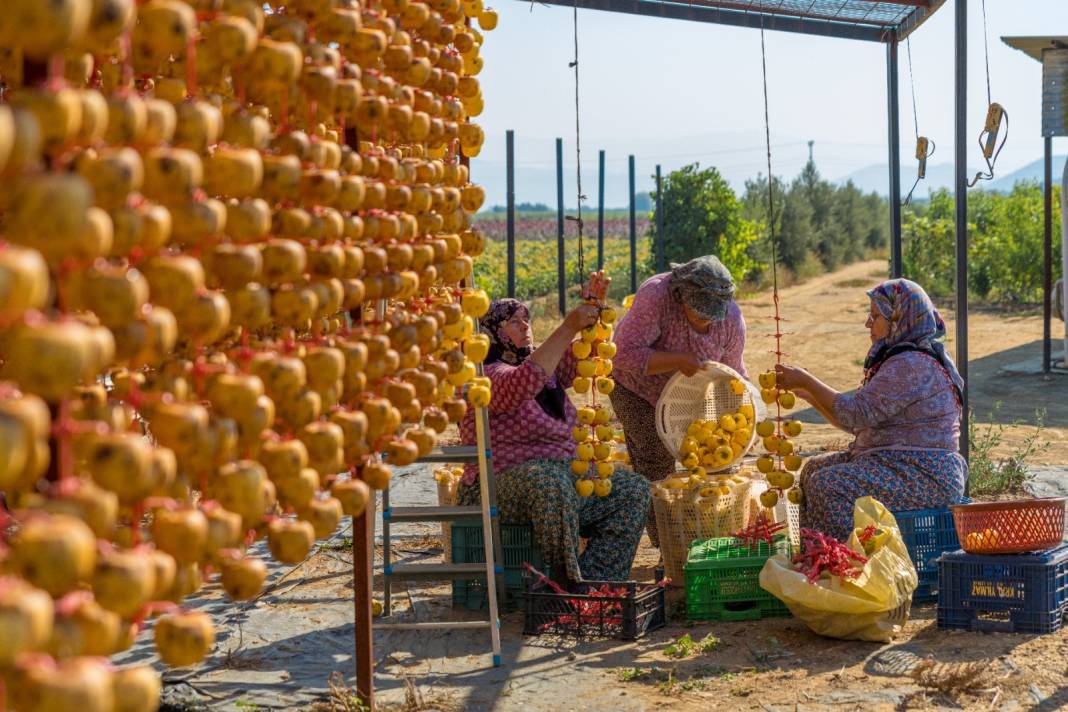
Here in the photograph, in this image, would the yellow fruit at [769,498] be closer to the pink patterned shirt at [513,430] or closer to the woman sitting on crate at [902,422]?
the woman sitting on crate at [902,422]

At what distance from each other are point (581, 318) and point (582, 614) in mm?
1224

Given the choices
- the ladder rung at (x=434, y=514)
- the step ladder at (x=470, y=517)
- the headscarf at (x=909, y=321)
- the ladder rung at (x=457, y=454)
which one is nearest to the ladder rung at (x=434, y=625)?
the step ladder at (x=470, y=517)

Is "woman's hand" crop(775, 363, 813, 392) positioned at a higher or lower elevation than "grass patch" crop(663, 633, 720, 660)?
higher

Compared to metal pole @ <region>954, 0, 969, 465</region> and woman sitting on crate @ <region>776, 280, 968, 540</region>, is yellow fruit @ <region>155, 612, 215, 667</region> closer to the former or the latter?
woman sitting on crate @ <region>776, 280, 968, 540</region>

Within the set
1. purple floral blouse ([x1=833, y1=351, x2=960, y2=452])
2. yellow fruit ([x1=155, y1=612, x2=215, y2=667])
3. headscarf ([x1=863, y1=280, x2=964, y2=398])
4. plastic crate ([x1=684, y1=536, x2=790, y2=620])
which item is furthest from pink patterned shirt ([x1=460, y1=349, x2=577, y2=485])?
yellow fruit ([x1=155, y1=612, x2=215, y2=667])

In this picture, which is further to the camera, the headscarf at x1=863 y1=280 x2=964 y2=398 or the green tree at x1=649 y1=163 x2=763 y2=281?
the green tree at x1=649 y1=163 x2=763 y2=281

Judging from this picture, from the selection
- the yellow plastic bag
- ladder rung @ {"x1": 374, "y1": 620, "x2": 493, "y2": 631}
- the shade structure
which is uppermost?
the shade structure

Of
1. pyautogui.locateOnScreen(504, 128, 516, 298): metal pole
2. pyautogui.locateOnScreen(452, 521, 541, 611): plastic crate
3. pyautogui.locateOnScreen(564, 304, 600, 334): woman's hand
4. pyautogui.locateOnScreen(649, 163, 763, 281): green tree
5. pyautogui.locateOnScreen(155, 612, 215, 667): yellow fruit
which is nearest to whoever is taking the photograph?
pyautogui.locateOnScreen(155, 612, 215, 667): yellow fruit

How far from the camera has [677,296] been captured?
20.8 feet

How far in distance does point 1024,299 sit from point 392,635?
20.2m

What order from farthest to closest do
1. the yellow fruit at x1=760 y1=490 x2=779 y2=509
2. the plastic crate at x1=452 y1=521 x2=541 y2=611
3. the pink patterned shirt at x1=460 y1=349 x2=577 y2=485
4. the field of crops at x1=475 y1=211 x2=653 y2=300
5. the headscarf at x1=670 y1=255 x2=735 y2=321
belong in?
the field of crops at x1=475 y1=211 x2=653 y2=300 → the headscarf at x1=670 y1=255 x2=735 y2=321 → the yellow fruit at x1=760 y1=490 x2=779 y2=509 → the plastic crate at x1=452 y1=521 x2=541 y2=611 → the pink patterned shirt at x1=460 y1=349 x2=577 y2=485

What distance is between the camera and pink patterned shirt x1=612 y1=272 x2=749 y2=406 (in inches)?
250

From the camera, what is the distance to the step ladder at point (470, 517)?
4926mm

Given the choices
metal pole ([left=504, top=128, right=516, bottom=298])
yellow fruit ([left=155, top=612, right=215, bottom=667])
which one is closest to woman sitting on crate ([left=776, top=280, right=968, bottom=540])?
yellow fruit ([left=155, top=612, right=215, bottom=667])
